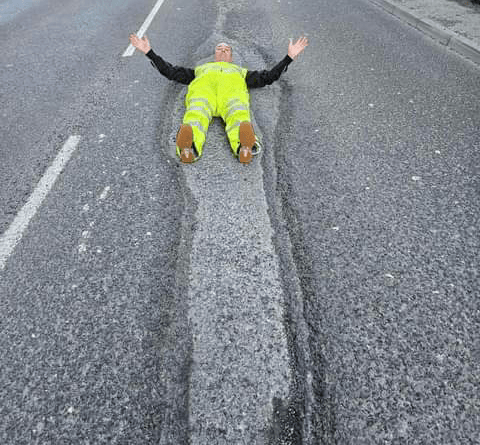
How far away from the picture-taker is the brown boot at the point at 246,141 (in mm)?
2822

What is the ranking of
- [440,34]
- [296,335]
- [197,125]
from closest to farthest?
[296,335] → [197,125] → [440,34]

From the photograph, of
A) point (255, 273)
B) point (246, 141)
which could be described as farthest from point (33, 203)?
point (255, 273)

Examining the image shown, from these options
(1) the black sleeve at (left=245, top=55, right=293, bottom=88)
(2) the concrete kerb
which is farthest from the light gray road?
(2) the concrete kerb

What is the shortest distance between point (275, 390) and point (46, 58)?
19.8ft

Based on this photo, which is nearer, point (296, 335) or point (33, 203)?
point (296, 335)

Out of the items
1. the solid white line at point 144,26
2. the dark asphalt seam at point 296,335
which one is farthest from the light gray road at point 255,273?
the solid white line at point 144,26

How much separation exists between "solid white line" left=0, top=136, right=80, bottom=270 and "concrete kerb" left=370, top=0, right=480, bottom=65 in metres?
5.32

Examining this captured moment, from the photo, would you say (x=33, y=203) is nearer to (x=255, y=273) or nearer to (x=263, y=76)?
(x=255, y=273)

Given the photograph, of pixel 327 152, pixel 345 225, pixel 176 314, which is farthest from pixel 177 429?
pixel 327 152

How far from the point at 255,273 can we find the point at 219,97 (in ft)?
6.88

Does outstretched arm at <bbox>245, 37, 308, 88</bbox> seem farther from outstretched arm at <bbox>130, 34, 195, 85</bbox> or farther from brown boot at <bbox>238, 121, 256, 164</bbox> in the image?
brown boot at <bbox>238, 121, 256, 164</bbox>

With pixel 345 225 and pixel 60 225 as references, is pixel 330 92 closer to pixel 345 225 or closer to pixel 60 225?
pixel 345 225

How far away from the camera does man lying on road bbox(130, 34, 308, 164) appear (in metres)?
2.88

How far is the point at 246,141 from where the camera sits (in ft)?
9.36
